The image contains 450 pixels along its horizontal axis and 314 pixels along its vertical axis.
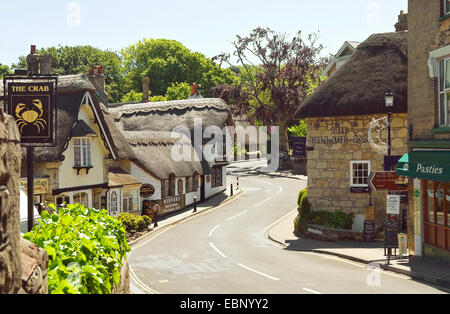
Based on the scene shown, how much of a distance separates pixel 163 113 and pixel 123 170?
12.8m

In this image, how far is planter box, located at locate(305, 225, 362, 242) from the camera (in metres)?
23.8

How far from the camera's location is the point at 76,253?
6398 millimetres

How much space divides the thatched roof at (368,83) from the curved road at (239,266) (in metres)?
6.91

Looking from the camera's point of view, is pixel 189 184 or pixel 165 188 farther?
pixel 189 184

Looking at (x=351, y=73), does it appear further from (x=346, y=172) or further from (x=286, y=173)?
(x=286, y=173)

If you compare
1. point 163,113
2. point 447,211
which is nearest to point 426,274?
point 447,211

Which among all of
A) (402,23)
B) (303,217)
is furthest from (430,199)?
(402,23)

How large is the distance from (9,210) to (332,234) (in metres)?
21.6

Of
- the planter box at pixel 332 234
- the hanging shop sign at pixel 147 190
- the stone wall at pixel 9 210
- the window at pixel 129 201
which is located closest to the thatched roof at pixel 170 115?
the hanging shop sign at pixel 147 190

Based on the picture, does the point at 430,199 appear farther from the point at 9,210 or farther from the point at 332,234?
the point at 9,210
